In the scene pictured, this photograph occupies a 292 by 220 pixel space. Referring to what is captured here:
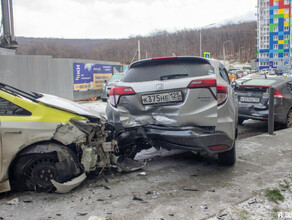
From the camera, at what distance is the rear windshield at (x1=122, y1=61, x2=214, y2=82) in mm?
4090

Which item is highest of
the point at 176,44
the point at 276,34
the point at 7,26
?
the point at 176,44

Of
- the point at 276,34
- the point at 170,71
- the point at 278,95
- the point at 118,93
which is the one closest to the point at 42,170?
the point at 118,93

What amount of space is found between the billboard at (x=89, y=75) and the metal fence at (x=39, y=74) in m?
0.37

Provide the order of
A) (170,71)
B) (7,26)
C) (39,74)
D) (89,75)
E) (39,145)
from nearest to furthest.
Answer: (39,145) < (170,71) < (39,74) < (7,26) < (89,75)

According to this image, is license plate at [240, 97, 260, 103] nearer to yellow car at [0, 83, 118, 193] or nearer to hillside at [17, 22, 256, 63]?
yellow car at [0, 83, 118, 193]

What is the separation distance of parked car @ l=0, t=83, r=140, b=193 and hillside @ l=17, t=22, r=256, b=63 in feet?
374

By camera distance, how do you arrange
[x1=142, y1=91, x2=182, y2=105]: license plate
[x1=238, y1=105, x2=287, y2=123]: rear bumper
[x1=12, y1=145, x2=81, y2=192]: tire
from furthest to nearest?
[x1=238, y1=105, x2=287, y2=123]: rear bumper < [x1=142, y1=91, x2=182, y2=105]: license plate < [x1=12, y1=145, x2=81, y2=192]: tire

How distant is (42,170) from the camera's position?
12.2ft

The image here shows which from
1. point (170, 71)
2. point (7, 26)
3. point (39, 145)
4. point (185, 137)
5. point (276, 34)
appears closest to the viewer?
point (39, 145)

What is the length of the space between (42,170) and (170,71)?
2139mm

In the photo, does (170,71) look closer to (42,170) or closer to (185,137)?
(185,137)

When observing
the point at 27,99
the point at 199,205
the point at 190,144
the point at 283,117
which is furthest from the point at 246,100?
the point at 27,99

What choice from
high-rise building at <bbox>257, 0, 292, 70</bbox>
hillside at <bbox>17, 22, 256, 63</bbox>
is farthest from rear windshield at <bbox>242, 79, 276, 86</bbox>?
hillside at <bbox>17, 22, 256, 63</bbox>

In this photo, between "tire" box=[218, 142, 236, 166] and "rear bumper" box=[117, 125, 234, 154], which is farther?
"tire" box=[218, 142, 236, 166]
